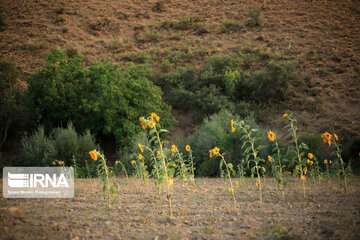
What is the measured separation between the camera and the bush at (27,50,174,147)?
1652cm

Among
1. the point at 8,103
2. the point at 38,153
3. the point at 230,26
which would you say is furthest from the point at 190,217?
the point at 230,26

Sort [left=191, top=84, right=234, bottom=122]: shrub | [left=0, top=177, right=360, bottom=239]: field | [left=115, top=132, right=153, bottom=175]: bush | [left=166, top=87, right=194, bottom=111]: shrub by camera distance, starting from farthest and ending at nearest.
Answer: [left=166, top=87, right=194, bottom=111]: shrub → [left=191, top=84, right=234, bottom=122]: shrub → [left=115, top=132, right=153, bottom=175]: bush → [left=0, top=177, right=360, bottom=239]: field

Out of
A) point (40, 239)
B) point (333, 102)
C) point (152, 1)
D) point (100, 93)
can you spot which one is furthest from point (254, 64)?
point (40, 239)

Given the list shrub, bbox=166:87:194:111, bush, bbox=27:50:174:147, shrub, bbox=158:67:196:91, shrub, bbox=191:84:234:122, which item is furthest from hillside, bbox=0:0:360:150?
bush, bbox=27:50:174:147

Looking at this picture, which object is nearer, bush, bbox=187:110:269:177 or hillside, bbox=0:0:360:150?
bush, bbox=187:110:269:177

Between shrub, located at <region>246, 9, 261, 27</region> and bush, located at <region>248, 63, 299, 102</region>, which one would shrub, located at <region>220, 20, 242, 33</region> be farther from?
bush, located at <region>248, 63, 299, 102</region>

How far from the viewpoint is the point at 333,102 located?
68.9 feet

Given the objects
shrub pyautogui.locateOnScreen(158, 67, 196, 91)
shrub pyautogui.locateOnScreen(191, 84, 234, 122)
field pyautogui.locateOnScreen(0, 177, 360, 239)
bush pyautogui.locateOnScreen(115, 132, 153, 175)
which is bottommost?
field pyautogui.locateOnScreen(0, 177, 360, 239)

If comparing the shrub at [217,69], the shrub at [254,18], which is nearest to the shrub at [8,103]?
the shrub at [217,69]

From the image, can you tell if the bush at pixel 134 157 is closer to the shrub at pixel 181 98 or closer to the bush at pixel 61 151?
the bush at pixel 61 151

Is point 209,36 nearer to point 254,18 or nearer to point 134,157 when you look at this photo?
point 254,18

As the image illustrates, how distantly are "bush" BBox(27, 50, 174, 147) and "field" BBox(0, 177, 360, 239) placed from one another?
36.4 feet

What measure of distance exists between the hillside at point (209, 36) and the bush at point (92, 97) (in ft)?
15.3

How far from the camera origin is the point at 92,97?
18.1 meters
